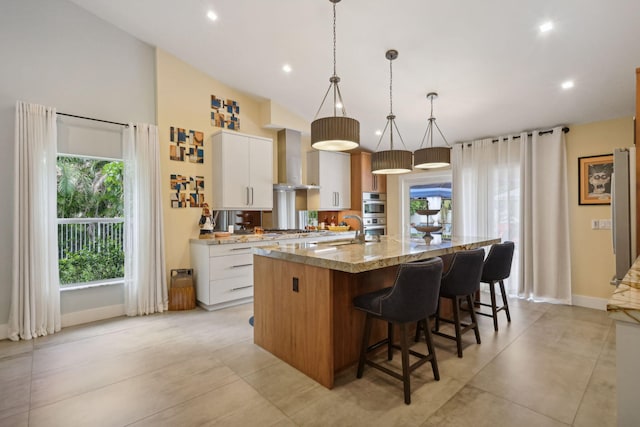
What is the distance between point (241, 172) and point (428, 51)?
2875 mm

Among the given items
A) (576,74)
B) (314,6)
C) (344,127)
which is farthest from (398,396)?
(576,74)

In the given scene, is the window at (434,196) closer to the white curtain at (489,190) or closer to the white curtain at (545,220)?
the white curtain at (489,190)

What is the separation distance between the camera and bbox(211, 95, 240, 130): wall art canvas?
474 centimetres

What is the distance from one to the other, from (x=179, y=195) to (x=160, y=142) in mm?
733

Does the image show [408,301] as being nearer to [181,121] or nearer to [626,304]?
[626,304]

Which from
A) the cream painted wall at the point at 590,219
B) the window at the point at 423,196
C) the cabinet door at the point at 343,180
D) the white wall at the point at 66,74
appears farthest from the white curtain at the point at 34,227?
the cream painted wall at the point at 590,219

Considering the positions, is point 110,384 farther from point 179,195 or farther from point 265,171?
point 265,171

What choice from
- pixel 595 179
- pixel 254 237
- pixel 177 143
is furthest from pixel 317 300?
pixel 595 179

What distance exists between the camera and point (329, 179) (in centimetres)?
588

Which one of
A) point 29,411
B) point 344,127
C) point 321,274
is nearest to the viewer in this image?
point 29,411

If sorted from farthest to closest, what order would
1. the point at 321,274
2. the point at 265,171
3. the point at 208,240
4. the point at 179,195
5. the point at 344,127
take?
the point at 265,171
the point at 179,195
the point at 208,240
the point at 344,127
the point at 321,274

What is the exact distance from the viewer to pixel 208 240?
4086 mm

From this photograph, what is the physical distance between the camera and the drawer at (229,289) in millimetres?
4046

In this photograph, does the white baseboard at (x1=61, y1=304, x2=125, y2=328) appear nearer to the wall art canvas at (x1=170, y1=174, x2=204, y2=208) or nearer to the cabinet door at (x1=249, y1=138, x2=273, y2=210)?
the wall art canvas at (x1=170, y1=174, x2=204, y2=208)
